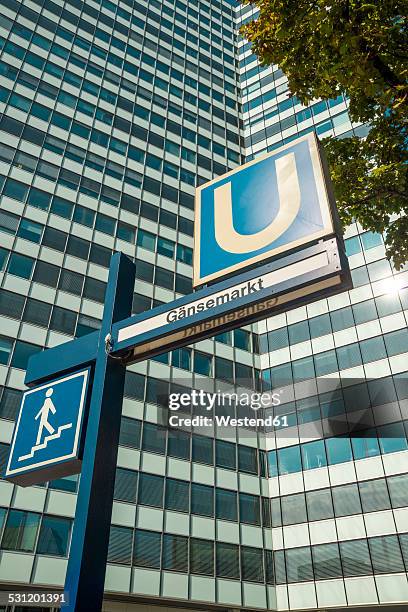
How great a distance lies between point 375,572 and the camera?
78.4 feet

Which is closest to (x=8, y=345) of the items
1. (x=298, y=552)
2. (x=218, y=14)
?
(x=298, y=552)

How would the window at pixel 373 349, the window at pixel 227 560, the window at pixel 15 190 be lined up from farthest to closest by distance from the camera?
the window at pixel 373 349 → the window at pixel 15 190 → the window at pixel 227 560

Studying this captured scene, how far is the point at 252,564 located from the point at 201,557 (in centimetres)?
309

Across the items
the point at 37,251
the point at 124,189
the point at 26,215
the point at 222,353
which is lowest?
the point at 222,353

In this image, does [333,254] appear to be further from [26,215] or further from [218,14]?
[218,14]

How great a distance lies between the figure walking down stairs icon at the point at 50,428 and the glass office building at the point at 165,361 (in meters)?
18.2

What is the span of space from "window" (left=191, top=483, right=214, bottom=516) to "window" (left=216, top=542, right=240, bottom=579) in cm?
157

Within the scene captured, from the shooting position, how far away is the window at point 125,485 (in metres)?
23.2

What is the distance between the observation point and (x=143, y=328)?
4.47 metres

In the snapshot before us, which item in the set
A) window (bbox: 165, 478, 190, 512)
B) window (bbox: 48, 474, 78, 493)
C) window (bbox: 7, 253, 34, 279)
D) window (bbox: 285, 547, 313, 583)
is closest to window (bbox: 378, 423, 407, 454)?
window (bbox: 285, 547, 313, 583)

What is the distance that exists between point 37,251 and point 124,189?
821cm

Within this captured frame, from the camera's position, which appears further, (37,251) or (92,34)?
(92,34)


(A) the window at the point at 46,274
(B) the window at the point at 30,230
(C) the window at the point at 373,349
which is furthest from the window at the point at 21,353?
(C) the window at the point at 373,349

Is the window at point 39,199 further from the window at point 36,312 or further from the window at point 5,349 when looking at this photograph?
the window at point 5,349
